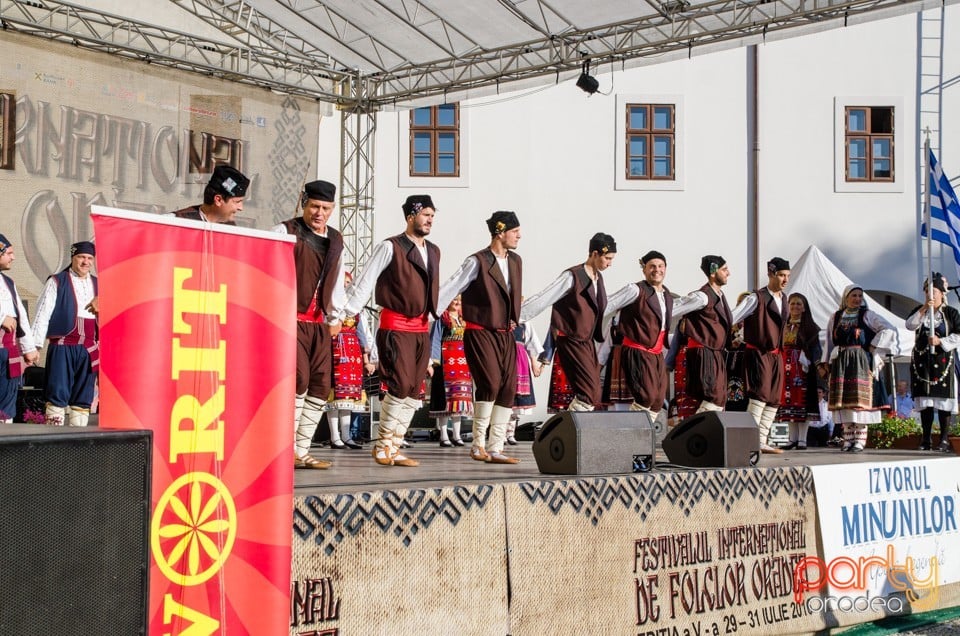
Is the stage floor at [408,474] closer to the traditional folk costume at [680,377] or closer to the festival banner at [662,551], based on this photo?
the festival banner at [662,551]

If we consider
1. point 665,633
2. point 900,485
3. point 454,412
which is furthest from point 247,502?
point 454,412

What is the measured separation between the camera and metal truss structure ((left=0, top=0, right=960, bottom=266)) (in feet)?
30.5

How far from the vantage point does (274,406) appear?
8.25 feet

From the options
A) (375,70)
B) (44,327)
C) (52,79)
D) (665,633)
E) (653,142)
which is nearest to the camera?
(665,633)

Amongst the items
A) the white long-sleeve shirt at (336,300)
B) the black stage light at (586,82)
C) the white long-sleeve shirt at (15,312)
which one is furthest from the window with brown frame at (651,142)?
the white long-sleeve shirt at (336,300)

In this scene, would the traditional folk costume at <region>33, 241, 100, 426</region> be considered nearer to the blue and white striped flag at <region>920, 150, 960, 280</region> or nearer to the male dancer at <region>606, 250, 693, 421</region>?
the male dancer at <region>606, 250, 693, 421</region>

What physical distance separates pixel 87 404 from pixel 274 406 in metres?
5.47

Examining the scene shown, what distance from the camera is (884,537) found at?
550cm

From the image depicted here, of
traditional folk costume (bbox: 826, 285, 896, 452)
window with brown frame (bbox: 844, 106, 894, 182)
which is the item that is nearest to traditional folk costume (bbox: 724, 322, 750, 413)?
traditional folk costume (bbox: 826, 285, 896, 452)

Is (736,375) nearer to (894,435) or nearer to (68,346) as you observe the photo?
(894,435)

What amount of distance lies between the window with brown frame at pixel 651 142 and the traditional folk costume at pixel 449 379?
7.06 meters

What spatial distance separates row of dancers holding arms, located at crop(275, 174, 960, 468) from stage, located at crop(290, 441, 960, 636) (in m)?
0.58

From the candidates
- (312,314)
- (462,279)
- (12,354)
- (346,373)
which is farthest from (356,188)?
(312,314)

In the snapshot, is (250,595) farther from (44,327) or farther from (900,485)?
(44,327)
